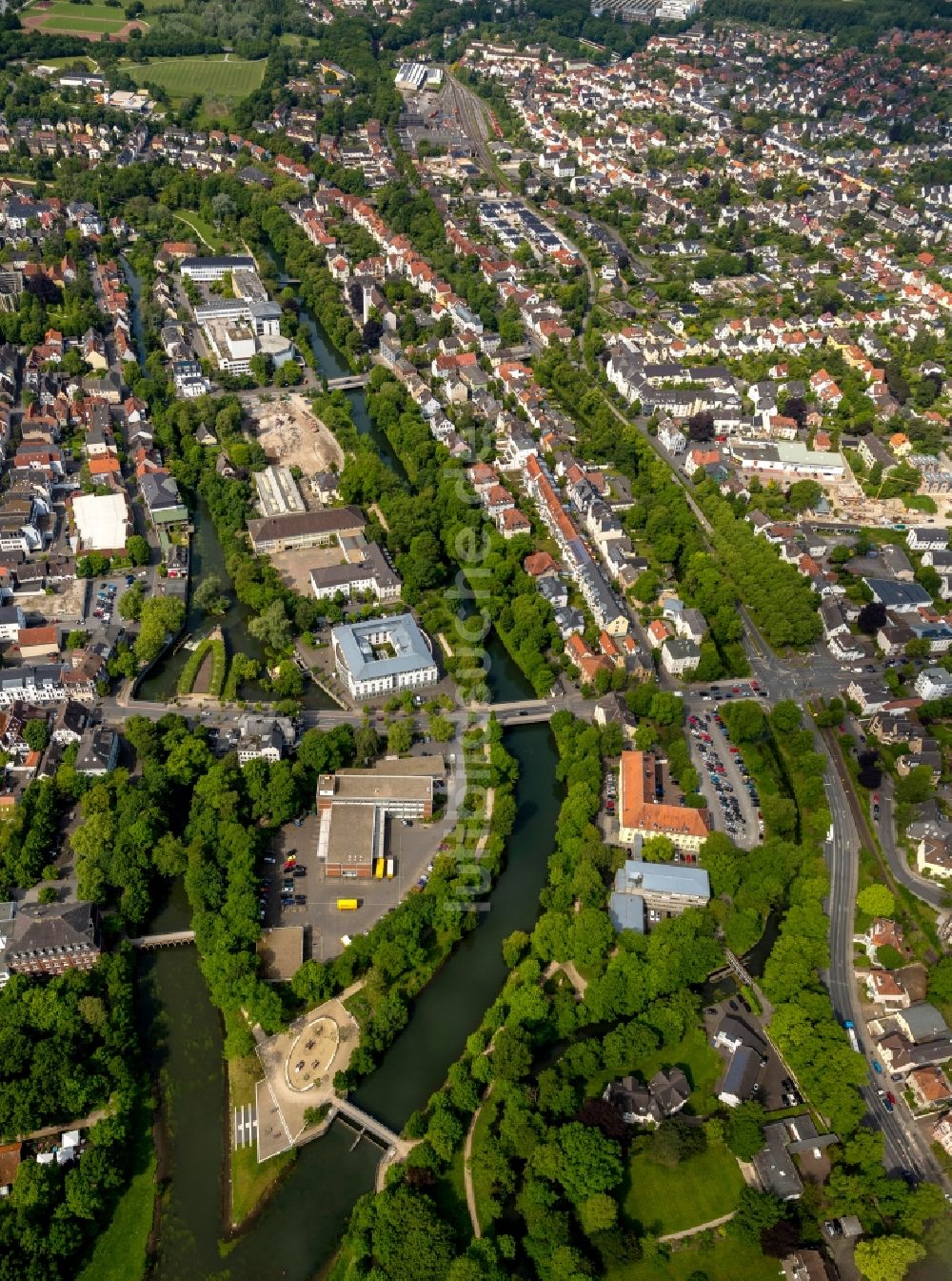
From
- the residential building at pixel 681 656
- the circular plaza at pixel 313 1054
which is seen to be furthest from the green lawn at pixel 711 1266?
the residential building at pixel 681 656

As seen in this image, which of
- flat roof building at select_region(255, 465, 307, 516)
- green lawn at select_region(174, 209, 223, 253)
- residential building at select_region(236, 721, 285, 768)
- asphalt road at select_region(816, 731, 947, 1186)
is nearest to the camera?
asphalt road at select_region(816, 731, 947, 1186)

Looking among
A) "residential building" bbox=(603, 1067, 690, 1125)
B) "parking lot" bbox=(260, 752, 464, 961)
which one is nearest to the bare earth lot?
"parking lot" bbox=(260, 752, 464, 961)

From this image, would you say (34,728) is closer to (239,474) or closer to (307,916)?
(307,916)

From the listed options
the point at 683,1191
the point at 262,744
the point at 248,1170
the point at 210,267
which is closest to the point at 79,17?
the point at 210,267

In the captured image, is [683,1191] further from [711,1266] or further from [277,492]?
[277,492]

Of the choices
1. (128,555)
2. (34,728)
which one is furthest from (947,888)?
(128,555)

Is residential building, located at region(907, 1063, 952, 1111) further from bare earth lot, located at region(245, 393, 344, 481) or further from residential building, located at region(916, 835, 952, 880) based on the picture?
bare earth lot, located at region(245, 393, 344, 481)
